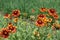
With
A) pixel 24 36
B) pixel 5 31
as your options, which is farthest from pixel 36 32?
pixel 5 31

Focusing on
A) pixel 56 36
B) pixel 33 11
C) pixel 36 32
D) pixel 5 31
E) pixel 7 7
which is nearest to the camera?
pixel 5 31

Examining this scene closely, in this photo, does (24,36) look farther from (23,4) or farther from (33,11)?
(23,4)

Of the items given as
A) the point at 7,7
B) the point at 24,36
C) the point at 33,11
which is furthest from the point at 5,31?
the point at 7,7

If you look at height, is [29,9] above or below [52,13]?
below

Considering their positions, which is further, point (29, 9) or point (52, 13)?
point (29, 9)

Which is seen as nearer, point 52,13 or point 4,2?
point 52,13

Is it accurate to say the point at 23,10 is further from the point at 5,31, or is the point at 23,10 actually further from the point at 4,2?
the point at 5,31

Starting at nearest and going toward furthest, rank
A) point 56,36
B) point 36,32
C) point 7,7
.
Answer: point 36,32
point 56,36
point 7,7

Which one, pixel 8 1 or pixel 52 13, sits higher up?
pixel 52 13

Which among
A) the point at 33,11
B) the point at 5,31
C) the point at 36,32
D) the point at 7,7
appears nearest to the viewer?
the point at 5,31
